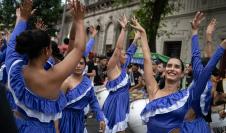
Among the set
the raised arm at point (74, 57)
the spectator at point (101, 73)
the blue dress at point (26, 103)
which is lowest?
the spectator at point (101, 73)

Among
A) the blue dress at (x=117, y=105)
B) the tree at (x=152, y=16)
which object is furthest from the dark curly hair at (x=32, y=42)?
the tree at (x=152, y=16)

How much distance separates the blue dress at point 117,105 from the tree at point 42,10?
28581 millimetres

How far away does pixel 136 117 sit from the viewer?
747cm

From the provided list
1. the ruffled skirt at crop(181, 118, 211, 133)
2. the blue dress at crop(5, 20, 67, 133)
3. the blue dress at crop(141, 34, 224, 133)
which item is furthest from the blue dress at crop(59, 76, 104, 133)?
the blue dress at crop(5, 20, 67, 133)

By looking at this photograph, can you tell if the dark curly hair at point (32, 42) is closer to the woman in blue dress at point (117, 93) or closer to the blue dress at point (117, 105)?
the woman in blue dress at point (117, 93)

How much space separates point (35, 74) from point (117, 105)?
175 inches

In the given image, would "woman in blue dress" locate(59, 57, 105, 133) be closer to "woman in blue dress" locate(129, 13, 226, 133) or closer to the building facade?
"woman in blue dress" locate(129, 13, 226, 133)

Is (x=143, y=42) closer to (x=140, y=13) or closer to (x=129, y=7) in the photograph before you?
(x=140, y=13)

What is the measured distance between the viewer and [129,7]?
1083 inches

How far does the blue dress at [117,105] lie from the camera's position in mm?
7645

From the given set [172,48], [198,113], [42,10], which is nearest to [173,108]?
[198,113]

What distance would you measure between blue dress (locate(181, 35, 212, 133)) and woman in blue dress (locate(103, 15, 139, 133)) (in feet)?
10.8

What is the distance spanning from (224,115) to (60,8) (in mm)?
32759

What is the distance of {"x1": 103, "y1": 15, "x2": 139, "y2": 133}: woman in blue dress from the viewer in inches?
300
